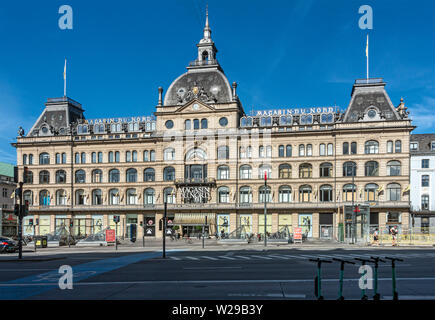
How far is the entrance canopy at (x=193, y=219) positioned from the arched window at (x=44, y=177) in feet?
79.5

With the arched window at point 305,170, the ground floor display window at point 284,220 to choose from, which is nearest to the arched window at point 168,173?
the ground floor display window at point 284,220

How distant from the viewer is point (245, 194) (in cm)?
6625

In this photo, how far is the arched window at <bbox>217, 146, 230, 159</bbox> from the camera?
66625mm

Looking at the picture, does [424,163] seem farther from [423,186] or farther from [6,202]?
[6,202]

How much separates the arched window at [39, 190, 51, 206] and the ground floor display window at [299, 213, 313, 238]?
139 ft

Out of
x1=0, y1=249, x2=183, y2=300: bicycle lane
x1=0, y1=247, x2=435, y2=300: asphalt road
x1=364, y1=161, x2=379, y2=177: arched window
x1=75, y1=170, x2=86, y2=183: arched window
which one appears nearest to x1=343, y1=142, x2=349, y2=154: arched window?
x1=364, y1=161, x2=379, y2=177: arched window

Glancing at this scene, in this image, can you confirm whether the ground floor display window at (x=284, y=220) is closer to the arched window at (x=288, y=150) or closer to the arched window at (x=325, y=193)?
the arched window at (x=325, y=193)

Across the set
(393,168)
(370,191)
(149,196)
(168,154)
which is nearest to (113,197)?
(149,196)

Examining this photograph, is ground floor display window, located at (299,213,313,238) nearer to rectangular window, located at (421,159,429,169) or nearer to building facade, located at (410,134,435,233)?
building facade, located at (410,134,435,233)

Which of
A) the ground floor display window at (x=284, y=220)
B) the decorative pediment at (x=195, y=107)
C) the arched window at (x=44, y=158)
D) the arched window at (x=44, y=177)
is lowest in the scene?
the ground floor display window at (x=284, y=220)

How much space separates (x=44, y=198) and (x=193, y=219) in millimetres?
27050

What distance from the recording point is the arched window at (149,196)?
69000 millimetres
